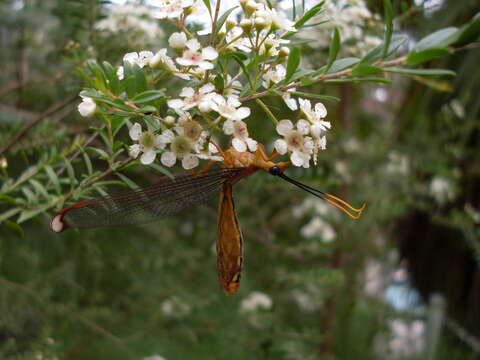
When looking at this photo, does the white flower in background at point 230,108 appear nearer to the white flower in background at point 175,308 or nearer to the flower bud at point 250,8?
the flower bud at point 250,8

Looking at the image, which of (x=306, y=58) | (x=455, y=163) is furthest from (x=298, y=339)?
(x=455, y=163)

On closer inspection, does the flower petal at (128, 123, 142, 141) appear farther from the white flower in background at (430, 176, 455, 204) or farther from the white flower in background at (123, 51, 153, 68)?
the white flower in background at (430, 176, 455, 204)

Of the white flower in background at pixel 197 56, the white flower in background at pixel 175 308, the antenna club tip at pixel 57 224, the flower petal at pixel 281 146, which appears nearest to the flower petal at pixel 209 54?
the white flower in background at pixel 197 56

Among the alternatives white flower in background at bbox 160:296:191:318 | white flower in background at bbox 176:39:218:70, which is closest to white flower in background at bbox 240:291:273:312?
white flower in background at bbox 160:296:191:318

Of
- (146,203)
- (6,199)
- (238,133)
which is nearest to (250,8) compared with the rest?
(238,133)

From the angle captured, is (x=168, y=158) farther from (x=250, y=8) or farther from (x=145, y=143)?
(x=250, y=8)

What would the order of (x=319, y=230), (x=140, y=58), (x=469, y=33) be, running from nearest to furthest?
1. (x=469, y=33)
2. (x=140, y=58)
3. (x=319, y=230)
